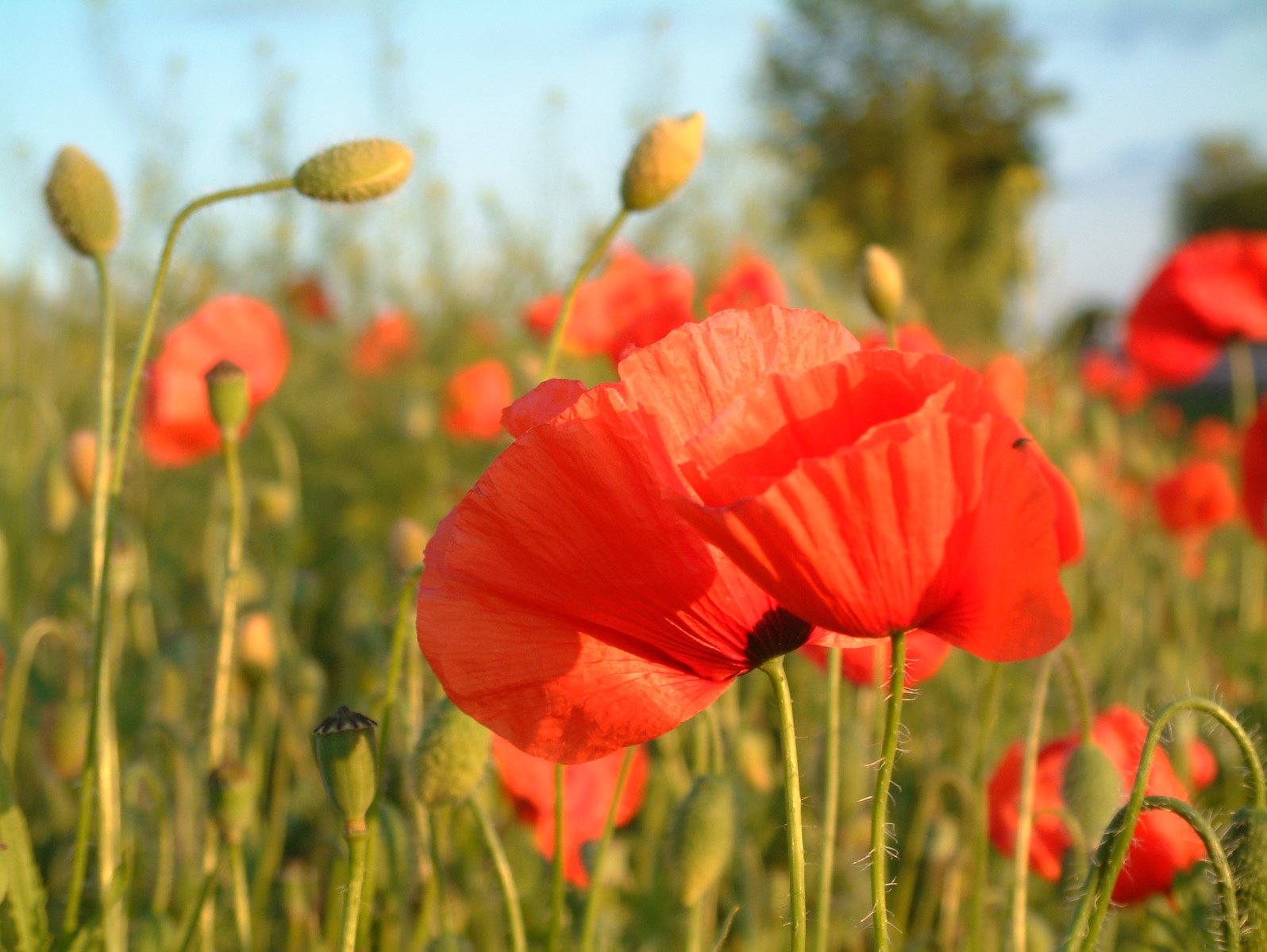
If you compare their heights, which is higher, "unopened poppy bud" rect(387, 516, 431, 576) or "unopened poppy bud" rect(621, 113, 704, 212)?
"unopened poppy bud" rect(621, 113, 704, 212)

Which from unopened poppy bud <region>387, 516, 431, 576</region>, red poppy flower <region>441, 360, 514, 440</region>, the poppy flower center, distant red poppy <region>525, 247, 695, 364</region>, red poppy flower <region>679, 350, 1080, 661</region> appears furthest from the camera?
red poppy flower <region>441, 360, 514, 440</region>

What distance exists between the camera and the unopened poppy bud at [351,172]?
2.90 ft

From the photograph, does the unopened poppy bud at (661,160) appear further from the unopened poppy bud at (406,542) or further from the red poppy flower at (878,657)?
the unopened poppy bud at (406,542)

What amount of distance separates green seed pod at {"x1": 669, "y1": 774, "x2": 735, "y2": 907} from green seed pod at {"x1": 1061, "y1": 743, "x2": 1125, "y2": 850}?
0.29m

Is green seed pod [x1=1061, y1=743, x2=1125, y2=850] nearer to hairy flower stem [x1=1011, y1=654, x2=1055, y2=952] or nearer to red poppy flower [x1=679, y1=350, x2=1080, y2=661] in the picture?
hairy flower stem [x1=1011, y1=654, x2=1055, y2=952]

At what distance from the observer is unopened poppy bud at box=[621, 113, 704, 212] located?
104 cm

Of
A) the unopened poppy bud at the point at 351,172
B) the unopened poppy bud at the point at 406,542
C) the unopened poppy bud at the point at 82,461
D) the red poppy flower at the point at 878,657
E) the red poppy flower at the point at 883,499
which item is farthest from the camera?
the unopened poppy bud at the point at 82,461

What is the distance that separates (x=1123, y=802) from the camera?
1.18 meters

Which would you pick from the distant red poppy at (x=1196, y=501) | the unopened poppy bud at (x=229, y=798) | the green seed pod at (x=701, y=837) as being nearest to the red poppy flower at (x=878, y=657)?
the green seed pod at (x=701, y=837)

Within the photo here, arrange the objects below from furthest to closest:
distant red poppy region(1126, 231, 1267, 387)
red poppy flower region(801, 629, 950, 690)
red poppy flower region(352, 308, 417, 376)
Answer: red poppy flower region(352, 308, 417, 376) < distant red poppy region(1126, 231, 1267, 387) < red poppy flower region(801, 629, 950, 690)

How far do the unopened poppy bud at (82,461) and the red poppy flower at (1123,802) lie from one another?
1259mm

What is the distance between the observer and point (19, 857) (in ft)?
2.97

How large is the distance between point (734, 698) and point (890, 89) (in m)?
28.3

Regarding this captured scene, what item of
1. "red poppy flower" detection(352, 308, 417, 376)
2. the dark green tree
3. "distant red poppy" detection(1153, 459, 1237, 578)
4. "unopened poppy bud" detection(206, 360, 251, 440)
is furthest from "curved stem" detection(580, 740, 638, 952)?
the dark green tree
